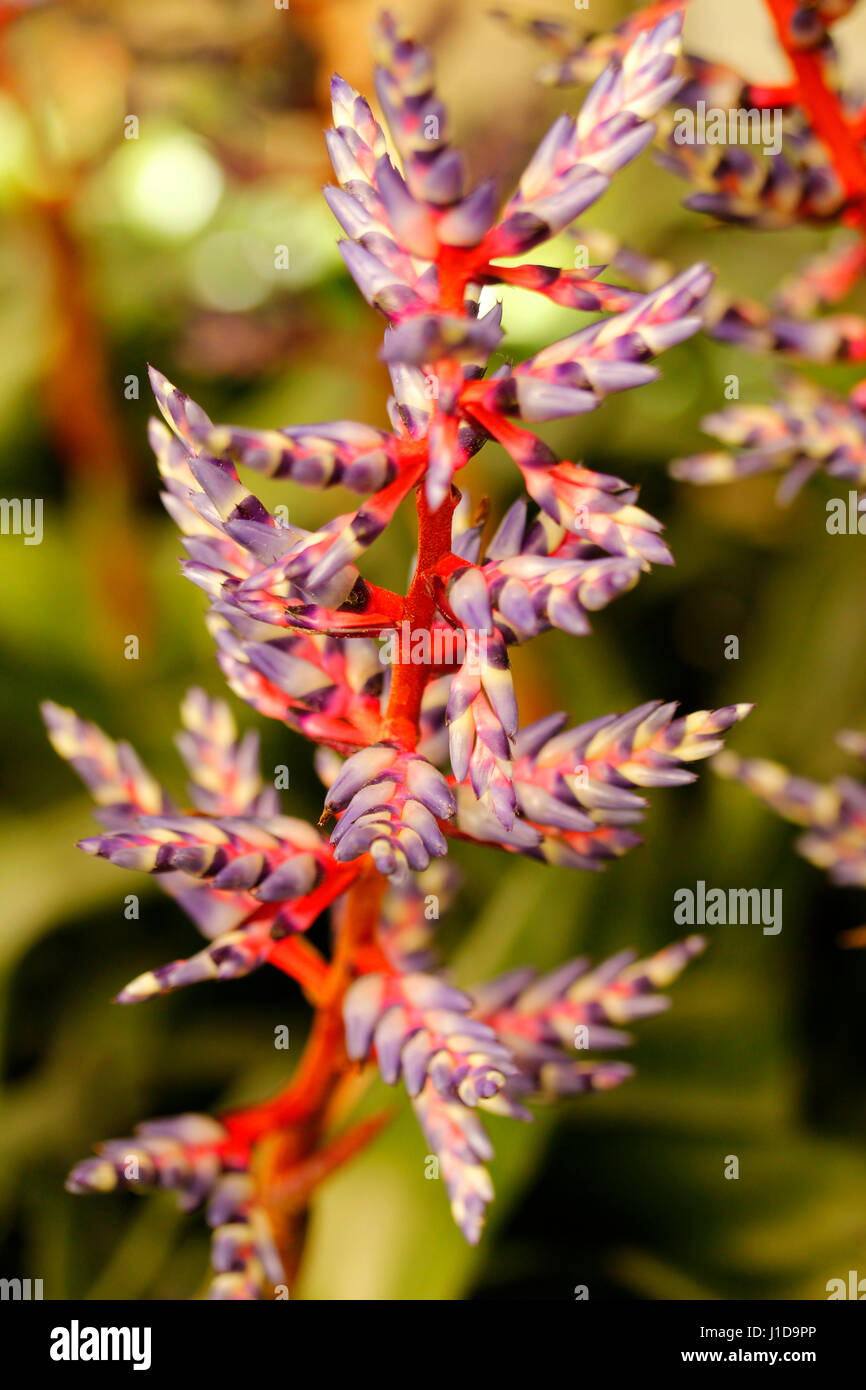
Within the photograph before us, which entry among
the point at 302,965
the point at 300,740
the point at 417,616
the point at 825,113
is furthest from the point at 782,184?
the point at 300,740

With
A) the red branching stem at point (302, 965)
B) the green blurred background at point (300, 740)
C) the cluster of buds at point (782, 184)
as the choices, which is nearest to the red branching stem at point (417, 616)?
the red branching stem at point (302, 965)

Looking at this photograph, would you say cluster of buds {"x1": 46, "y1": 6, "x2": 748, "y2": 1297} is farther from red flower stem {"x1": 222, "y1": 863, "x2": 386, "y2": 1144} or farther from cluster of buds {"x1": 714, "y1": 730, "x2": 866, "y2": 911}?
cluster of buds {"x1": 714, "y1": 730, "x2": 866, "y2": 911}

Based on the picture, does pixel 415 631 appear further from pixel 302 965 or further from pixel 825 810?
pixel 825 810

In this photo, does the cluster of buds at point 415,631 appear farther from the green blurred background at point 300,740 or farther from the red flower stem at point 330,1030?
the green blurred background at point 300,740

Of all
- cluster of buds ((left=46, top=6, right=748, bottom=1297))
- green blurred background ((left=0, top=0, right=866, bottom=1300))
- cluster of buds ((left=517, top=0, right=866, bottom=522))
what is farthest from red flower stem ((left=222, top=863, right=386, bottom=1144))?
cluster of buds ((left=517, top=0, right=866, bottom=522))
